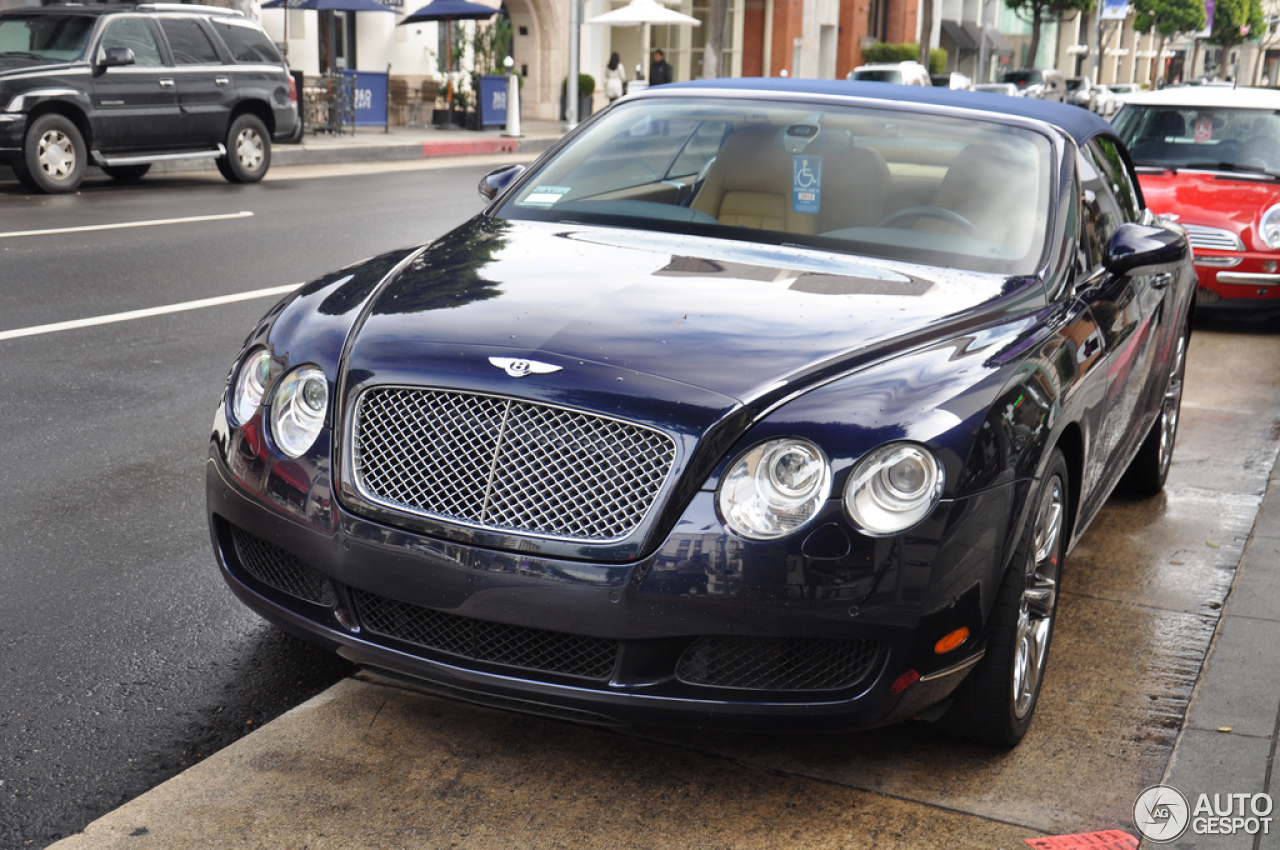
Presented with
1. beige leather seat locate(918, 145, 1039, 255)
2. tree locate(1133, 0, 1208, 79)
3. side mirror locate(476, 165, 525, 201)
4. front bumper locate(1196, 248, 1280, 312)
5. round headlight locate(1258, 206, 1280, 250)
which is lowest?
front bumper locate(1196, 248, 1280, 312)

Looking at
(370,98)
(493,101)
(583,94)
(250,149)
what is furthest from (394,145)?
(583,94)

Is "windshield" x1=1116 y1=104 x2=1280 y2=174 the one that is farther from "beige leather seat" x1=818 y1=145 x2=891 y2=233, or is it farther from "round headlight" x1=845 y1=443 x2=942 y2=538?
"round headlight" x1=845 y1=443 x2=942 y2=538

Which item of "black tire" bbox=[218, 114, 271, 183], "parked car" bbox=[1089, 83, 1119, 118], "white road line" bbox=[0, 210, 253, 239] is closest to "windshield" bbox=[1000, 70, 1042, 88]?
"parked car" bbox=[1089, 83, 1119, 118]

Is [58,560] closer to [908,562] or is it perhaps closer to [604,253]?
[604,253]

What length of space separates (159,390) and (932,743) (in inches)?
175

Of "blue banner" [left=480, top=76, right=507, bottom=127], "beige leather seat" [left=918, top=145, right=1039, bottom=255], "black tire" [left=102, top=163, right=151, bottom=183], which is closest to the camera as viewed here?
"beige leather seat" [left=918, top=145, right=1039, bottom=255]

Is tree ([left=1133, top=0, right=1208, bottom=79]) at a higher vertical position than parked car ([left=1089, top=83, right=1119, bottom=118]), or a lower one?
higher

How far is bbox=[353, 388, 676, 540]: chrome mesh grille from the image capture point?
2.86 m

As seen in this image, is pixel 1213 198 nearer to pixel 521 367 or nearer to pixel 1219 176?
pixel 1219 176

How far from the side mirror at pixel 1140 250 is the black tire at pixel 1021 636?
35.4 inches

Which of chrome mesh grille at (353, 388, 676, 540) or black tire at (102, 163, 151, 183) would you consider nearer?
chrome mesh grille at (353, 388, 676, 540)

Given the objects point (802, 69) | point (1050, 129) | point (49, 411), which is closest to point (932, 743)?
point (1050, 129)

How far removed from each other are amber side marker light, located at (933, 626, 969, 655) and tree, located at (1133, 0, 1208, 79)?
8716cm

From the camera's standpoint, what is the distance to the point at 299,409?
10.6ft
